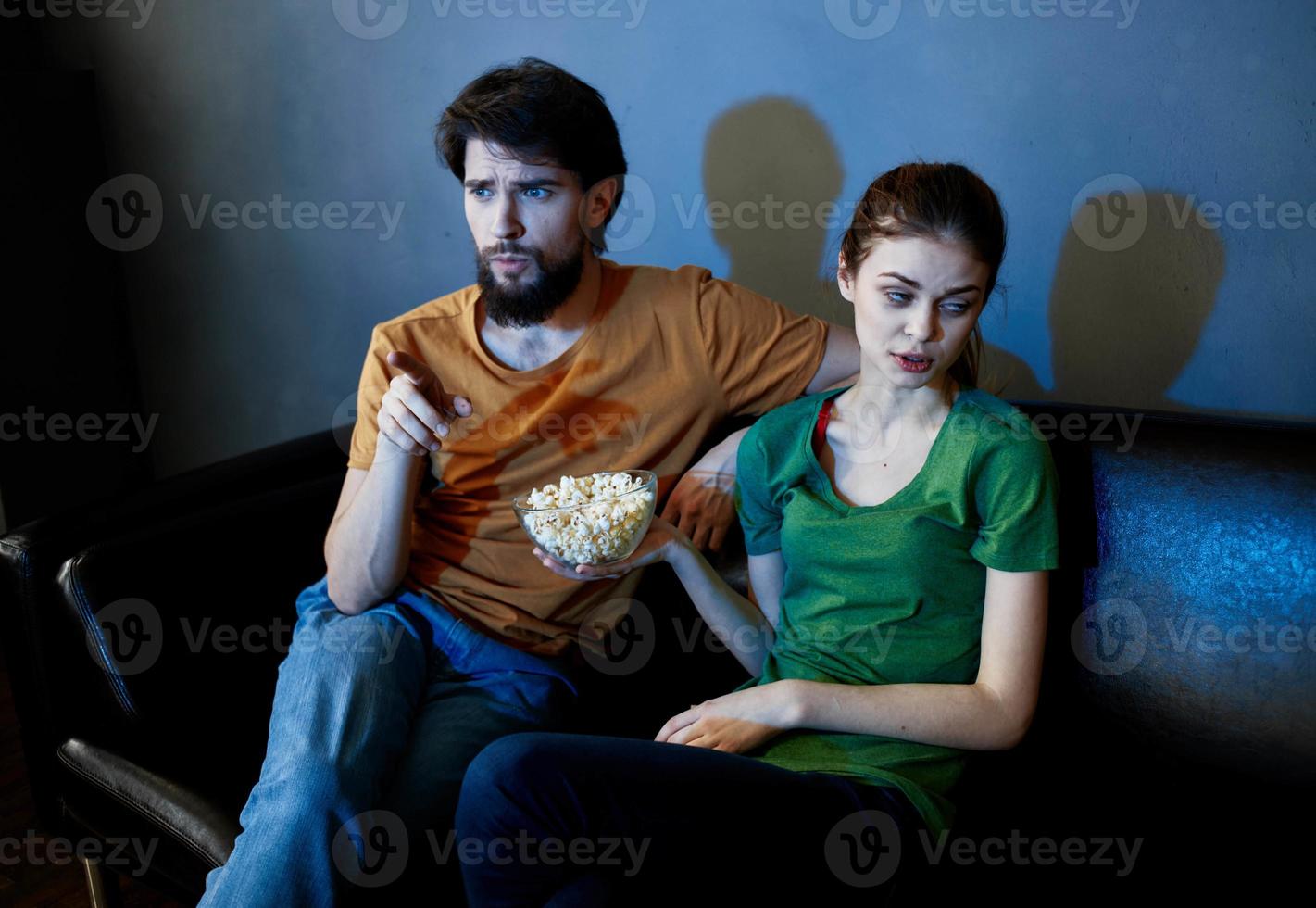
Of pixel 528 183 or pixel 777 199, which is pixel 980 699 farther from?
pixel 777 199

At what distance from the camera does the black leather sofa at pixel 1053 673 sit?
4.32ft

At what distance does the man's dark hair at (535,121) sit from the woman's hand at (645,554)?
21.4 inches

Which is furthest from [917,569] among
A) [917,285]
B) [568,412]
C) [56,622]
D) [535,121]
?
[56,622]

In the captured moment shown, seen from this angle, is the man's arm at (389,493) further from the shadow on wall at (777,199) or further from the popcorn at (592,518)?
the shadow on wall at (777,199)

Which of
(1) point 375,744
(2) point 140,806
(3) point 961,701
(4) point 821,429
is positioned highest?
(4) point 821,429

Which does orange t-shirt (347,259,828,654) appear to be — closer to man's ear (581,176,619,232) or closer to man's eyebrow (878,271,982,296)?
man's ear (581,176,619,232)

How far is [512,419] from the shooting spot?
1.64 meters

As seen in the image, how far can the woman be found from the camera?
42.6 inches

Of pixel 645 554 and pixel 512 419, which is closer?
pixel 645 554

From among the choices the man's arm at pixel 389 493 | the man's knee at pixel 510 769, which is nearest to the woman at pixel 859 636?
the man's knee at pixel 510 769

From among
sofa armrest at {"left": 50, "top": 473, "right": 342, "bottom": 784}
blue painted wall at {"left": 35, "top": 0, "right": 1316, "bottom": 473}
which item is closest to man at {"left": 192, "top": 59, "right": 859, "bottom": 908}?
sofa armrest at {"left": 50, "top": 473, "right": 342, "bottom": 784}

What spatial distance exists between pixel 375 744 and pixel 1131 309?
125 cm

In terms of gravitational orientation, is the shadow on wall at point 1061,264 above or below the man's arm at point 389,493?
above

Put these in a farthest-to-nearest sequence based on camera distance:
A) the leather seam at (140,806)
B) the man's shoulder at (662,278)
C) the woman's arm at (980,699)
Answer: the man's shoulder at (662,278) < the leather seam at (140,806) < the woman's arm at (980,699)
